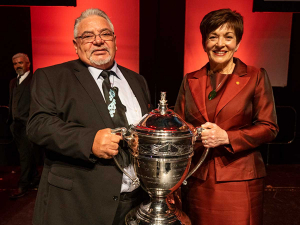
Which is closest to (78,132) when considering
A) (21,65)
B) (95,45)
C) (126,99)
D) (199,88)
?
(126,99)

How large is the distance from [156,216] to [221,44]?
97 cm

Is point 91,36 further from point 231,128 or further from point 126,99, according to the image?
point 231,128

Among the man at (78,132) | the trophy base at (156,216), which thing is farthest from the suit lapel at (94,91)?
the trophy base at (156,216)

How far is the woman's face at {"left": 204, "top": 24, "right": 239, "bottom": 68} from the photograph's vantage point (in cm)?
145

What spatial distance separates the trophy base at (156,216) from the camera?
3.62ft

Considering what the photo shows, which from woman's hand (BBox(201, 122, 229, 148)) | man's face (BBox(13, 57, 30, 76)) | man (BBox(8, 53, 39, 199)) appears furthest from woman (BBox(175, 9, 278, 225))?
man's face (BBox(13, 57, 30, 76))

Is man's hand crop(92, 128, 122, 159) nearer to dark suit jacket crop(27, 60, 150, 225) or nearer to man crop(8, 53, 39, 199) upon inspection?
dark suit jacket crop(27, 60, 150, 225)

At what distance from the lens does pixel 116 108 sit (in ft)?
4.57

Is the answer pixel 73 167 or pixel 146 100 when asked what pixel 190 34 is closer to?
pixel 146 100

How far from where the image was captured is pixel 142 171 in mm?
1084

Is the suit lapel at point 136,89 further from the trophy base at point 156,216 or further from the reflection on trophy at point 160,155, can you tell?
the trophy base at point 156,216

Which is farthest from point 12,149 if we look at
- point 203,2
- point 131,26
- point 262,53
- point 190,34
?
point 262,53

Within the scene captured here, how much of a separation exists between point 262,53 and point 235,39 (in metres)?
→ 3.66

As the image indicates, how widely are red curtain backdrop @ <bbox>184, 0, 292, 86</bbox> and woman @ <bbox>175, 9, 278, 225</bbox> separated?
315 cm
